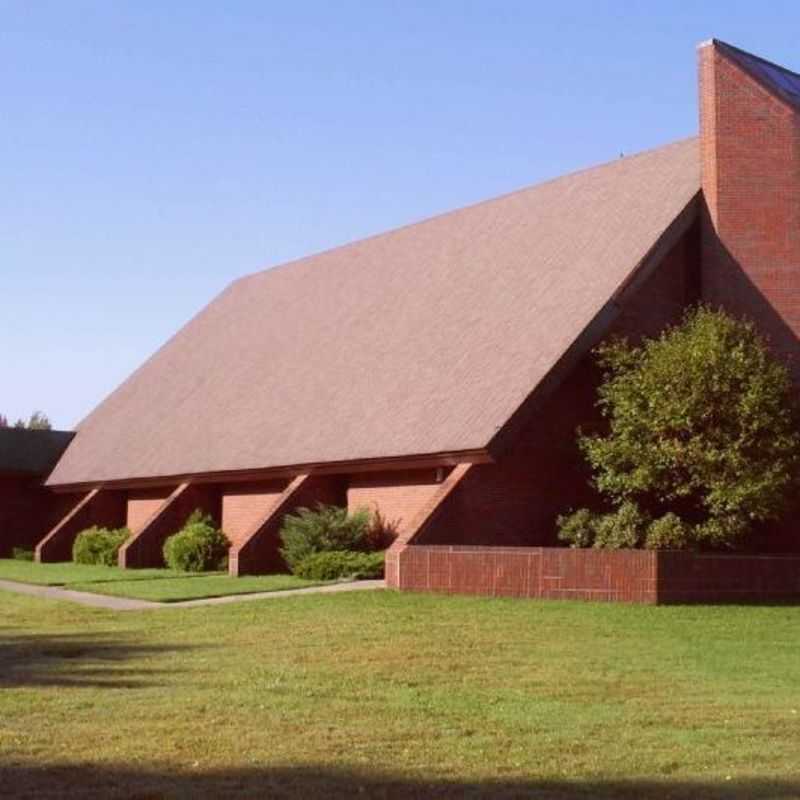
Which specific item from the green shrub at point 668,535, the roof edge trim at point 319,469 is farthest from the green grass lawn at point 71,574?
the green shrub at point 668,535

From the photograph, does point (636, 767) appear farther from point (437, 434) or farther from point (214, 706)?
point (437, 434)

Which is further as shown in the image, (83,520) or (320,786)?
(83,520)

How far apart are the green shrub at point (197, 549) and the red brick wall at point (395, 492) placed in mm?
3876

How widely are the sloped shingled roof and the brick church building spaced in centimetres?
7

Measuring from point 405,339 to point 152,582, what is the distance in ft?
30.0

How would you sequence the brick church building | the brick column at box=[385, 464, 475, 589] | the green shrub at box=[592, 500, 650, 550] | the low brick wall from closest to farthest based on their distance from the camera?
the low brick wall, the brick column at box=[385, 464, 475, 589], the green shrub at box=[592, 500, 650, 550], the brick church building

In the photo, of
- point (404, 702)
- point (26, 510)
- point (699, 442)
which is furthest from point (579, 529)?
point (26, 510)

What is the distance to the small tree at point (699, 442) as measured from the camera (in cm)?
2538

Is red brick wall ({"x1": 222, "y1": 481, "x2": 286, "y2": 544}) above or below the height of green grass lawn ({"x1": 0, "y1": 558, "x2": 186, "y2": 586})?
above

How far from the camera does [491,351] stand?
29.8 meters

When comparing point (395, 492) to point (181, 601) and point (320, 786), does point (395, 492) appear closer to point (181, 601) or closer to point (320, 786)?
point (181, 601)

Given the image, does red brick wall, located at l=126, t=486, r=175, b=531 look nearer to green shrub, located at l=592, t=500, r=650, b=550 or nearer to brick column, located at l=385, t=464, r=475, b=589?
brick column, located at l=385, t=464, r=475, b=589

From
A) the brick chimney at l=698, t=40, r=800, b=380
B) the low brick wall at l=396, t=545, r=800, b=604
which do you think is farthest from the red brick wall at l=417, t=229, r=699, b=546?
the low brick wall at l=396, t=545, r=800, b=604

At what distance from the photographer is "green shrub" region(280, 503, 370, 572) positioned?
93.9 ft
